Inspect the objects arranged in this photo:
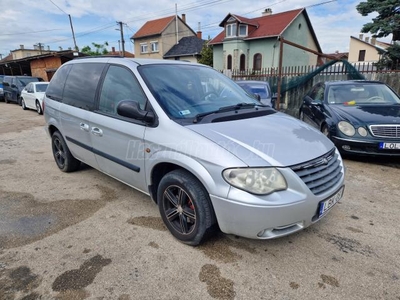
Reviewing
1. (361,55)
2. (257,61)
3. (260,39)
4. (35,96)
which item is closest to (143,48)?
(257,61)

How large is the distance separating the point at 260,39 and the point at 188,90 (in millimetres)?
27044

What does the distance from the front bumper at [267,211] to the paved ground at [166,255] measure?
389 millimetres

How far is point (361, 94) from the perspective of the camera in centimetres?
596

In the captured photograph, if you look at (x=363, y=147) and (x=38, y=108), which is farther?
(x=38, y=108)

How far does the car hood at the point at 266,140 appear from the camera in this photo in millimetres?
2170

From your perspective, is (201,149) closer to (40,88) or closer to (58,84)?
(58,84)

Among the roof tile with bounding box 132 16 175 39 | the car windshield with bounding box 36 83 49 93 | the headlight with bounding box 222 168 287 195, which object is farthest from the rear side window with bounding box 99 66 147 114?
the roof tile with bounding box 132 16 175 39

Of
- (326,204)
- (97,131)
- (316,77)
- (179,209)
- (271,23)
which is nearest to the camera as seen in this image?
(326,204)

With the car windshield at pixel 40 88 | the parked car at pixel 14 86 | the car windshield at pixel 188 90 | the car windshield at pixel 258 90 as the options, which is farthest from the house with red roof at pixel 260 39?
the car windshield at pixel 188 90

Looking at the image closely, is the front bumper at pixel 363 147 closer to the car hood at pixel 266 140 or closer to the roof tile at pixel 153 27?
the car hood at pixel 266 140

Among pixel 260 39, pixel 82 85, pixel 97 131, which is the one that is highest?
pixel 260 39

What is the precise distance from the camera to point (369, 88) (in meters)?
6.05

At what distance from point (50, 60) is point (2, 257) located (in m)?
25.1

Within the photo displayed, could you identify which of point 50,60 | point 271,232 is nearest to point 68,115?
point 271,232
